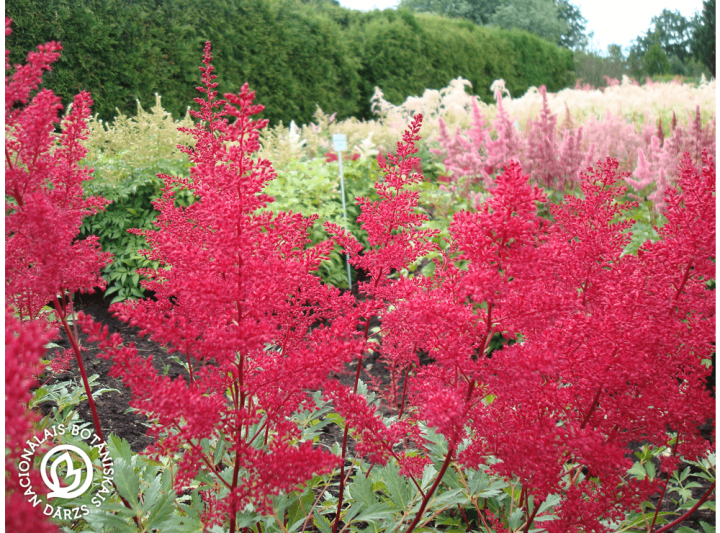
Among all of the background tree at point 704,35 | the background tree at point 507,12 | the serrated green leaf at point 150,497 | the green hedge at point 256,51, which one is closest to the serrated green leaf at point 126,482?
the serrated green leaf at point 150,497

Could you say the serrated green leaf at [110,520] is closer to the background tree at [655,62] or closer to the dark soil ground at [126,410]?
the dark soil ground at [126,410]

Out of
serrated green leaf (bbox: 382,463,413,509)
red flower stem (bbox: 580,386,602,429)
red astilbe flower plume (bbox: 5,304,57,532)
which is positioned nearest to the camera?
red astilbe flower plume (bbox: 5,304,57,532)

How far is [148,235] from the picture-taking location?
1.85m

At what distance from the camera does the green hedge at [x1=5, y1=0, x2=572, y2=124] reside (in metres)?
7.97

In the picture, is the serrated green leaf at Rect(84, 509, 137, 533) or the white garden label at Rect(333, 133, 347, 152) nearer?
the serrated green leaf at Rect(84, 509, 137, 533)

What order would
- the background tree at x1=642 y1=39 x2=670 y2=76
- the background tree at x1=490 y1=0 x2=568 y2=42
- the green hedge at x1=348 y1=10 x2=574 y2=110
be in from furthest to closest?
1. the background tree at x1=490 y1=0 x2=568 y2=42
2. the background tree at x1=642 y1=39 x2=670 y2=76
3. the green hedge at x1=348 y1=10 x2=574 y2=110

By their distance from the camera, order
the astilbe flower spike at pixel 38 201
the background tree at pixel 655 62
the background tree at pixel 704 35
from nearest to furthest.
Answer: the astilbe flower spike at pixel 38 201, the background tree at pixel 704 35, the background tree at pixel 655 62

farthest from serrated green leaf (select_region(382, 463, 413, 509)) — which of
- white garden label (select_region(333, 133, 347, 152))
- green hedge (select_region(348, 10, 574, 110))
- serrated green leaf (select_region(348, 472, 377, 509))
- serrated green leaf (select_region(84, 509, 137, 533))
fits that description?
green hedge (select_region(348, 10, 574, 110))

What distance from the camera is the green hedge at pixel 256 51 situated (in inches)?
314

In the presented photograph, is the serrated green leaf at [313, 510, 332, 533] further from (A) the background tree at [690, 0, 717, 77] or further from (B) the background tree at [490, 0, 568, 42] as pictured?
(B) the background tree at [490, 0, 568, 42]

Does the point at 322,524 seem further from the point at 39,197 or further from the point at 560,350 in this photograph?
the point at 39,197

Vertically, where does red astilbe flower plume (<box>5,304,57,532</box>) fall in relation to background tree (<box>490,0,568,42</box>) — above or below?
below

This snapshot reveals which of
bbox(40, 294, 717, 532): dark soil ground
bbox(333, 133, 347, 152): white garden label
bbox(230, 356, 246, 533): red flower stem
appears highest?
bbox(333, 133, 347, 152): white garden label

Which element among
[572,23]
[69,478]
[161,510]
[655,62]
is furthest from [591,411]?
[572,23]
